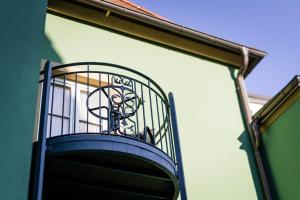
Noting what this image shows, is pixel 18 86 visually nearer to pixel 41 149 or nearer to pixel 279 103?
pixel 41 149

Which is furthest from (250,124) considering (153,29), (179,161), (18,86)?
(18,86)

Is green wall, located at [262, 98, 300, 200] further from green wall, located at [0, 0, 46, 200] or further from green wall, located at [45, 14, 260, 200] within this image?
green wall, located at [0, 0, 46, 200]

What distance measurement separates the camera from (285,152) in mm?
8320

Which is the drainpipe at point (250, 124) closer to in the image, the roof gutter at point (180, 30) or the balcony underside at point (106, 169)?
the roof gutter at point (180, 30)

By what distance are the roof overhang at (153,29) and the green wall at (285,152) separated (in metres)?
2.07

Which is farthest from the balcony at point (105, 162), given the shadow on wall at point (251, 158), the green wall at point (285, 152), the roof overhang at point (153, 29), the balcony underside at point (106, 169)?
the roof overhang at point (153, 29)

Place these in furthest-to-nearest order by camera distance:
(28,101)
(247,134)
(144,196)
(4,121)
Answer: (247,134) < (144,196) < (28,101) < (4,121)

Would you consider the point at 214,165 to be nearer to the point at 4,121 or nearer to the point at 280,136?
the point at 280,136

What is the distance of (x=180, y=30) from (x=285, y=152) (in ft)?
10.8

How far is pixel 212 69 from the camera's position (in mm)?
9750

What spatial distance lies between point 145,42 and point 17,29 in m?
4.47

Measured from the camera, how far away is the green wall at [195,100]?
793cm

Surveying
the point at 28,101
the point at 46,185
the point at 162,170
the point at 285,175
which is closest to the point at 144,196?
the point at 162,170

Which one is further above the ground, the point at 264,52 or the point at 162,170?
the point at 264,52
